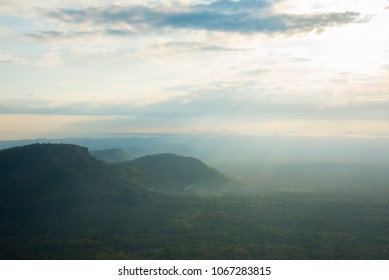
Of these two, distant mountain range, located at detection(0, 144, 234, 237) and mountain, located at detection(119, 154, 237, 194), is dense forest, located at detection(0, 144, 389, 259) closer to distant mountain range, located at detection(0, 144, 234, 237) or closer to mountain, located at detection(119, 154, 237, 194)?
distant mountain range, located at detection(0, 144, 234, 237)

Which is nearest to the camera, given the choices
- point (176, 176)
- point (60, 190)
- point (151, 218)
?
point (151, 218)

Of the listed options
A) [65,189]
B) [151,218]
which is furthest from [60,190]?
[151,218]

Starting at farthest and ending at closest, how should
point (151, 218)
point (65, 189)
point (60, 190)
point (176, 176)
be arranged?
point (176, 176) → point (65, 189) → point (60, 190) → point (151, 218)

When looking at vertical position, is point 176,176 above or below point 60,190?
below

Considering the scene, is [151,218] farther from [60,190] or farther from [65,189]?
[60,190]

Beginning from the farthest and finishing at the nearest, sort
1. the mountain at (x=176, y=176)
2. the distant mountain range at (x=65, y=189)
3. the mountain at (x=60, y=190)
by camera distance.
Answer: the mountain at (x=176, y=176)
the distant mountain range at (x=65, y=189)
the mountain at (x=60, y=190)

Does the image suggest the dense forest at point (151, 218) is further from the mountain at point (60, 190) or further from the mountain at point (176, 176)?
the mountain at point (176, 176)

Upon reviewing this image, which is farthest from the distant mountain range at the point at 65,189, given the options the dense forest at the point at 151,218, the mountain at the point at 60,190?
the dense forest at the point at 151,218
